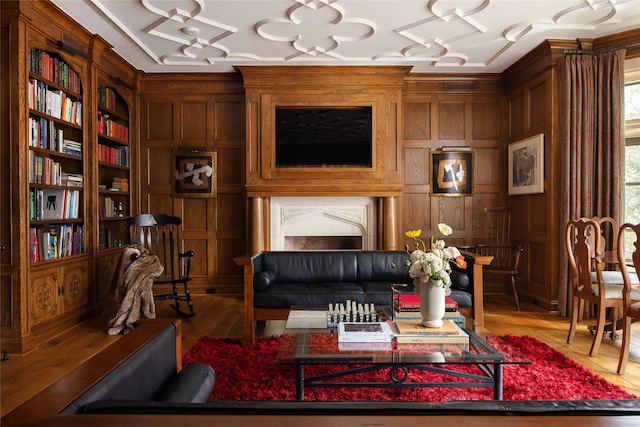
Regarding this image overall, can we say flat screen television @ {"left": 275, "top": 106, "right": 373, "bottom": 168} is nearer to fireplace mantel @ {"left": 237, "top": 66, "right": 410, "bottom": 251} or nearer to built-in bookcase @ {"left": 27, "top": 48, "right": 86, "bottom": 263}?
fireplace mantel @ {"left": 237, "top": 66, "right": 410, "bottom": 251}

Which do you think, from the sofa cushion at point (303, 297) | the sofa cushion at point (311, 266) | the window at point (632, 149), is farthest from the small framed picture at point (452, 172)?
the sofa cushion at point (303, 297)

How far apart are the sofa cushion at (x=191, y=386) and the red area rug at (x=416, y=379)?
107 centimetres

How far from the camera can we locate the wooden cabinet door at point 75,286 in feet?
13.0

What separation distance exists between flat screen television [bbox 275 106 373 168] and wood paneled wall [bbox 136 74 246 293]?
0.65 metres

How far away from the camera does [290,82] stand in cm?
541

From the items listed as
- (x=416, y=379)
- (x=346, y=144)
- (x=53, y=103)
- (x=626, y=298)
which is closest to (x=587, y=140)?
(x=626, y=298)

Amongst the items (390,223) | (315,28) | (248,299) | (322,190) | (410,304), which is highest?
(315,28)

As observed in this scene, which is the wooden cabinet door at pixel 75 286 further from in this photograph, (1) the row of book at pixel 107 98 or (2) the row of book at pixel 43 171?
(1) the row of book at pixel 107 98

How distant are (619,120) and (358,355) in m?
3.83

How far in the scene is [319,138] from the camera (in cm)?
549

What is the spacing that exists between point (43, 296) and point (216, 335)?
1.47 metres

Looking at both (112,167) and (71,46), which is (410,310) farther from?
(112,167)

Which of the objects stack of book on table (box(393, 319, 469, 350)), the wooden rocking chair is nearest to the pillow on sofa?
the wooden rocking chair

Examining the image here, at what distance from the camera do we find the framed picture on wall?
15.6ft
